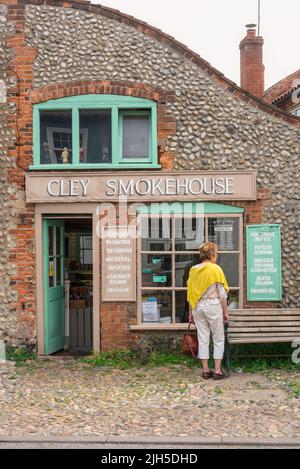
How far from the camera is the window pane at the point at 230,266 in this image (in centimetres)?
1020

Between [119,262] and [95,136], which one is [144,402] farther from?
[95,136]

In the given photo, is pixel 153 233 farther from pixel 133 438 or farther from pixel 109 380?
pixel 133 438

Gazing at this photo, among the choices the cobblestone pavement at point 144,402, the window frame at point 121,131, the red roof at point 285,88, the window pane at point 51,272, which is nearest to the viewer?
the cobblestone pavement at point 144,402

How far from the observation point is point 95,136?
34.2ft

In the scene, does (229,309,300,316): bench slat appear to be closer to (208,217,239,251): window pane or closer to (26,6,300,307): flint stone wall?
(208,217,239,251): window pane

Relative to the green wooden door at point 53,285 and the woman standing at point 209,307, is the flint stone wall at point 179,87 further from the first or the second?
the green wooden door at point 53,285

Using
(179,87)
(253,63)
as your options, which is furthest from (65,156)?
(253,63)

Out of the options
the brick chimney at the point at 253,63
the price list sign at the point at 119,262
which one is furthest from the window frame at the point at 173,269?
the brick chimney at the point at 253,63

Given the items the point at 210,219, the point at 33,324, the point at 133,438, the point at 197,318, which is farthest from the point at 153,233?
the point at 133,438

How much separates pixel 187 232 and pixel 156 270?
0.83m

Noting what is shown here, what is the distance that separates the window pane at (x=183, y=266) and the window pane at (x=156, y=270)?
0.12 m

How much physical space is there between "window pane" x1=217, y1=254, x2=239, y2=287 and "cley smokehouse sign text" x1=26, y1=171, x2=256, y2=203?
3.32 feet
